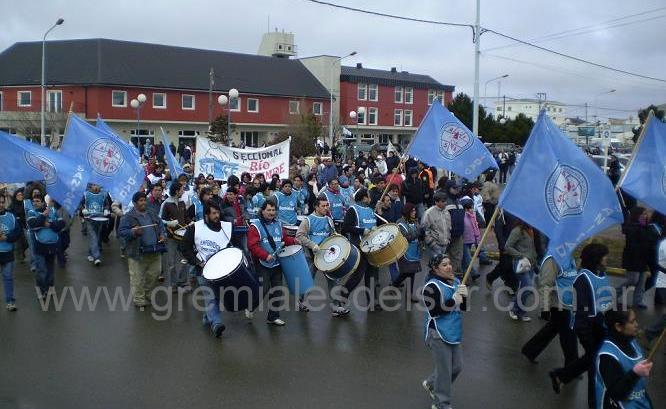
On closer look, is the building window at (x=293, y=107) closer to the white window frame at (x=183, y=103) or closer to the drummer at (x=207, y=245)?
the white window frame at (x=183, y=103)

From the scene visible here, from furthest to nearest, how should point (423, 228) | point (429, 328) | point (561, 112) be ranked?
1. point (561, 112)
2. point (423, 228)
3. point (429, 328)

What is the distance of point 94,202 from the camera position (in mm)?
13414

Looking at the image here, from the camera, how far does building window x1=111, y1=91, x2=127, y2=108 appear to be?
52031mm

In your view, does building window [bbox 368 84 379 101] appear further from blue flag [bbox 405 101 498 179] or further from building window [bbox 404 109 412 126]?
blue flag [bbox 405 101 498 179]

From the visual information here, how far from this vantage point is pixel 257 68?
6094 centimetres

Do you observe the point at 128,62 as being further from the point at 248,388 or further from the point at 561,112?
the point at 561,112

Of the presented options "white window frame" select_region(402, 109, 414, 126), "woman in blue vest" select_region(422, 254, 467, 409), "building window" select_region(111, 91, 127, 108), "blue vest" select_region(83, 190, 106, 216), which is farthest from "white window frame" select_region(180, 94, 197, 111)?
"woman in blue vest" select_region(422, 254, 467, 409)

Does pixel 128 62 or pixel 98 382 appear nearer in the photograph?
pixel 98 382

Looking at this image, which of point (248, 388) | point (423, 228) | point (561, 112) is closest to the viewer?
point (248, 388)

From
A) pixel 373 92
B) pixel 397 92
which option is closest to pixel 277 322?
pixel 373 92

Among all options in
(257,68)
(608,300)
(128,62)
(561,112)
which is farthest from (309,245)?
(561,112)

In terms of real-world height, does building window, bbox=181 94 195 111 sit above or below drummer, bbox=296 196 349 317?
above

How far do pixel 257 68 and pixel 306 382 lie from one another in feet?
184

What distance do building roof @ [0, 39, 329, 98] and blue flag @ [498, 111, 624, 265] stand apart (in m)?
49.0
